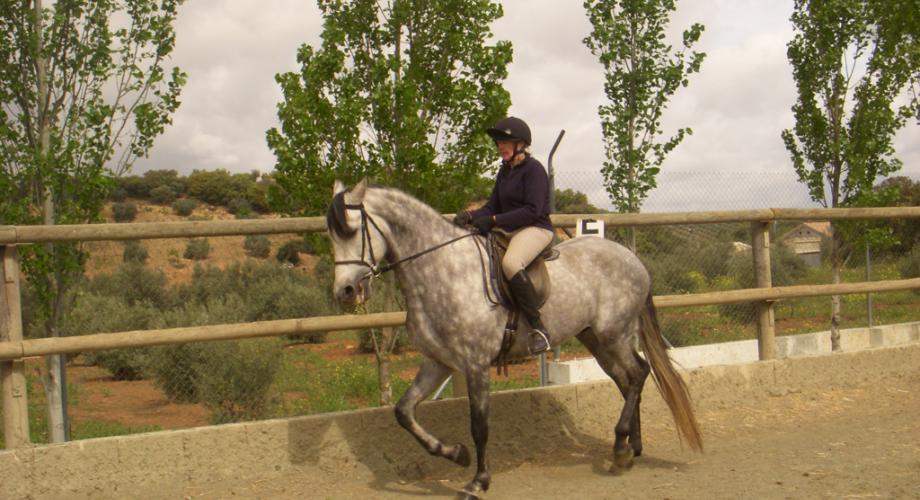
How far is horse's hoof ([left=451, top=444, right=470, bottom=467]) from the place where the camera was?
5.52m

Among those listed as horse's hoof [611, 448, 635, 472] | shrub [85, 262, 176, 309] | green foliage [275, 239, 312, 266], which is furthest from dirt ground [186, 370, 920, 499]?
green foliage [275, 239, 312, 266]

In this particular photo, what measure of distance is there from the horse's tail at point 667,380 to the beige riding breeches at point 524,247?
1.31 meters

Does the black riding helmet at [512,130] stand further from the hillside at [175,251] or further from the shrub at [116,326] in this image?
the hillside at [175,251]

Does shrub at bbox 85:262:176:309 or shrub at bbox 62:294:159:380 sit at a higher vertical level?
shrub at bbox 85:262:176:309

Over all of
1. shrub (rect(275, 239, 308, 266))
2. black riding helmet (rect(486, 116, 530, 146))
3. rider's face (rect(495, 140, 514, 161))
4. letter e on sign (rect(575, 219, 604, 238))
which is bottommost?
shrub (rect(275, 239, 308, 266))

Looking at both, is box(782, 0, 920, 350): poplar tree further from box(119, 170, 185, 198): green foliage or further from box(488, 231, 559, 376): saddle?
box(119, 170, 185, 198): green foliage

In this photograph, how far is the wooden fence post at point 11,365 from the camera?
5.27 metres

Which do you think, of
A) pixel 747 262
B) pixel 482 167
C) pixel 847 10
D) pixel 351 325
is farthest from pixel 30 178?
pixel 847 10

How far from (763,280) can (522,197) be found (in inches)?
132

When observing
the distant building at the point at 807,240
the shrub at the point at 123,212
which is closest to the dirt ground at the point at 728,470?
the distant building at the point at 807,240

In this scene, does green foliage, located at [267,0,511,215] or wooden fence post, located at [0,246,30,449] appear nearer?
wooden fence post, located at [0,246,30,449]

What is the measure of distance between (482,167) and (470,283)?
3.83 m

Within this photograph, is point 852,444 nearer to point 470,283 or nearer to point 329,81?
point 470,283

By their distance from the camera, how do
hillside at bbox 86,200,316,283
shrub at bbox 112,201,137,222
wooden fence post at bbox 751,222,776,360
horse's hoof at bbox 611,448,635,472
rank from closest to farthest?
horse's hoof at bbox 611,448,635,472, wooden fence post at bbox 751,222,776,360, hillside at bbox 86,200,316,283, shrub at bbox 112,201,137,222
